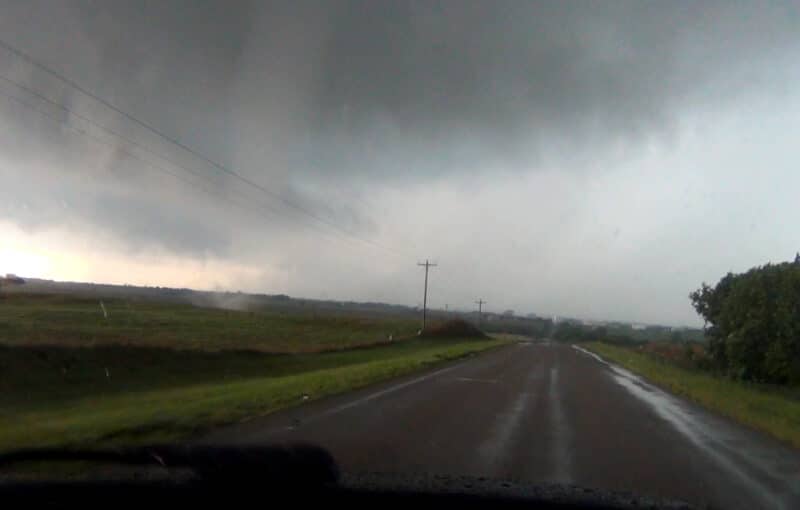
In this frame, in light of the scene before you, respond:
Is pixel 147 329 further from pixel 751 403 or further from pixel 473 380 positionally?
pixel 751 403

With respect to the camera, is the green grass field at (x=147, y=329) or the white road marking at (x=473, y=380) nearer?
the white road marking at (x=473, y=380)

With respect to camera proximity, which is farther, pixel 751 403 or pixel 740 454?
pixel 751 403

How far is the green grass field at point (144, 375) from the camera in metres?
14.5

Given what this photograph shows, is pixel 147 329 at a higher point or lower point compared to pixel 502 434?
higher

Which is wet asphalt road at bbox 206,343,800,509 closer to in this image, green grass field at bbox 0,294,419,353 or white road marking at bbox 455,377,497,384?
white road marking at bbox 455,377,497,384

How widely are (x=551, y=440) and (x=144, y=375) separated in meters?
19.7

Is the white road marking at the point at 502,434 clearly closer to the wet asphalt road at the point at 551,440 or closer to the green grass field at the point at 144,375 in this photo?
the wet asphalt road at the point at 551,440

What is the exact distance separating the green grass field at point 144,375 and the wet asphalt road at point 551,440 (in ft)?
4.85

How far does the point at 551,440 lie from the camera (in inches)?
553

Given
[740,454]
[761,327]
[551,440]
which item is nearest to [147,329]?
[761,327]

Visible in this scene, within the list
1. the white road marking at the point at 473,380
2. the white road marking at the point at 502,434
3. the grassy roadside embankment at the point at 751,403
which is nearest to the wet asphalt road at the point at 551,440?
the white road marking at the point at 502,434

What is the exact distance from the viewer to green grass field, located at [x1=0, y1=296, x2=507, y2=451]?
14531 millimetres

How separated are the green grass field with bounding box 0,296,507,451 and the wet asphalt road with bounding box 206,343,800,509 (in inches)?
58.2

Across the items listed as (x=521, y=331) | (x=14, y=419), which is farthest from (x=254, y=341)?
(x=521, y=331)
